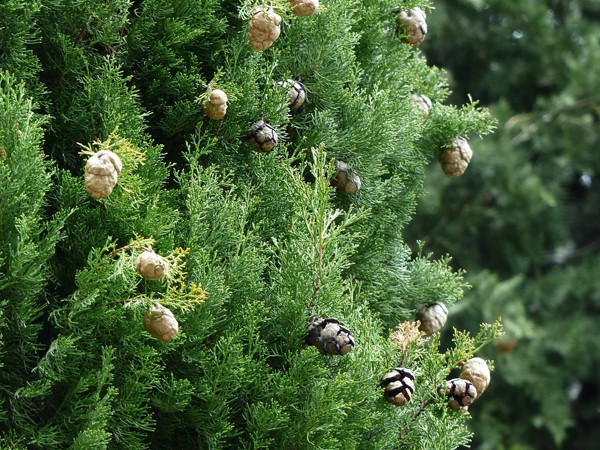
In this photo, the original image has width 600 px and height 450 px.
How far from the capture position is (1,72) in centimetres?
153

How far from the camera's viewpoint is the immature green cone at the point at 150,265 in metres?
1.48

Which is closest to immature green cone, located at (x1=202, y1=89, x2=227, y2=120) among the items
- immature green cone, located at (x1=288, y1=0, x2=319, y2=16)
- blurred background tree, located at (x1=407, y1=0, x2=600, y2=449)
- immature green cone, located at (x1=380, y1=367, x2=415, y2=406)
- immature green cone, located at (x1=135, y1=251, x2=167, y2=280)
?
immature green cone, located at (x1=288, y1=0, x2=319, y2=16)

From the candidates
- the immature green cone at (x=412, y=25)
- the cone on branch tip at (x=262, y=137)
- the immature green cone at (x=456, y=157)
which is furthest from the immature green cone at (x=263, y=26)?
the immature green cone at (x=456, y=157)

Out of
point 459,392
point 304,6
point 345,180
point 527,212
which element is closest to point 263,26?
point 304,6

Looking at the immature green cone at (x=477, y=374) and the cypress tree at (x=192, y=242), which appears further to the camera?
the immature green cone at (x=477, y=374)

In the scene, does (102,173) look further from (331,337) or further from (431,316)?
(431,316)

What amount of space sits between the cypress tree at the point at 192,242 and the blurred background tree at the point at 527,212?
418cm

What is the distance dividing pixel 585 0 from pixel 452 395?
6378mm

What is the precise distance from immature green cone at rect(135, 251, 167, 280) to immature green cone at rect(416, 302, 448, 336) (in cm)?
93

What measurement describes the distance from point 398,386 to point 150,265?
0.59 m

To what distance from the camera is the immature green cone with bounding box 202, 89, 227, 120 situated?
180 centimetres

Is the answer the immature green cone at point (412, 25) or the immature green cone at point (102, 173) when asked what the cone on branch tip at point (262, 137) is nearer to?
the immature green cone at point (102, 173)

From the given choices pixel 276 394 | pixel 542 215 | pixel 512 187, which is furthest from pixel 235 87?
pixel 542 215

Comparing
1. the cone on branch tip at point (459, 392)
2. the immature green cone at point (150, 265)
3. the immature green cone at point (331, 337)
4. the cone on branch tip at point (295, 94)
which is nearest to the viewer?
the immature green cone at point (150, 265)
